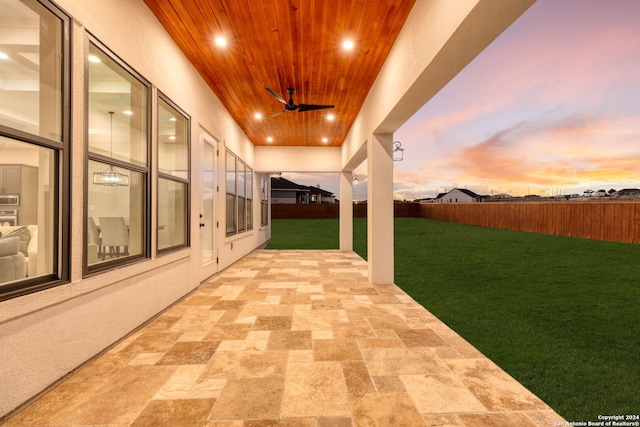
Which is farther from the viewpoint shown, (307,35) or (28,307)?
(307,35)

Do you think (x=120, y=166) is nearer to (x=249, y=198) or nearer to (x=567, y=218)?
(x=249, y=198)

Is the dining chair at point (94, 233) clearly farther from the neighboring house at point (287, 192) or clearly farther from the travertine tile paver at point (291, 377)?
the neighboring house at point (287, 192)

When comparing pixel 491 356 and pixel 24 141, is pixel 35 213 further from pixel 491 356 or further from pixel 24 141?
pixel 491 356

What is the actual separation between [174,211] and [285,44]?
110 inches

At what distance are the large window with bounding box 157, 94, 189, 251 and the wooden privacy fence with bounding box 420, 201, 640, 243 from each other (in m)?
11.9

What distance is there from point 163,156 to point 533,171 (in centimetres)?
2385

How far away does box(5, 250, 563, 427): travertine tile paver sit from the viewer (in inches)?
64.0

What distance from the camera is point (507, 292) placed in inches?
161

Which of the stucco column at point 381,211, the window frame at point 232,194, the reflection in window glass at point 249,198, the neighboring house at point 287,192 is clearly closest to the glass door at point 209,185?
the window frame at point 232,194

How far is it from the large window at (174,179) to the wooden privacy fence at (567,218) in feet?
38.9

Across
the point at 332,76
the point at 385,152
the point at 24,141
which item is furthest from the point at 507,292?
the point at 24,141

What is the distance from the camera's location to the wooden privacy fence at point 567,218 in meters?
8.69

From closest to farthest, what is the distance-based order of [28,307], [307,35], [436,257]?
[28,307], [307,35], [436,257]

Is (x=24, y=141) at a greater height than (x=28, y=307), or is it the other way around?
(x=24, y=141)
